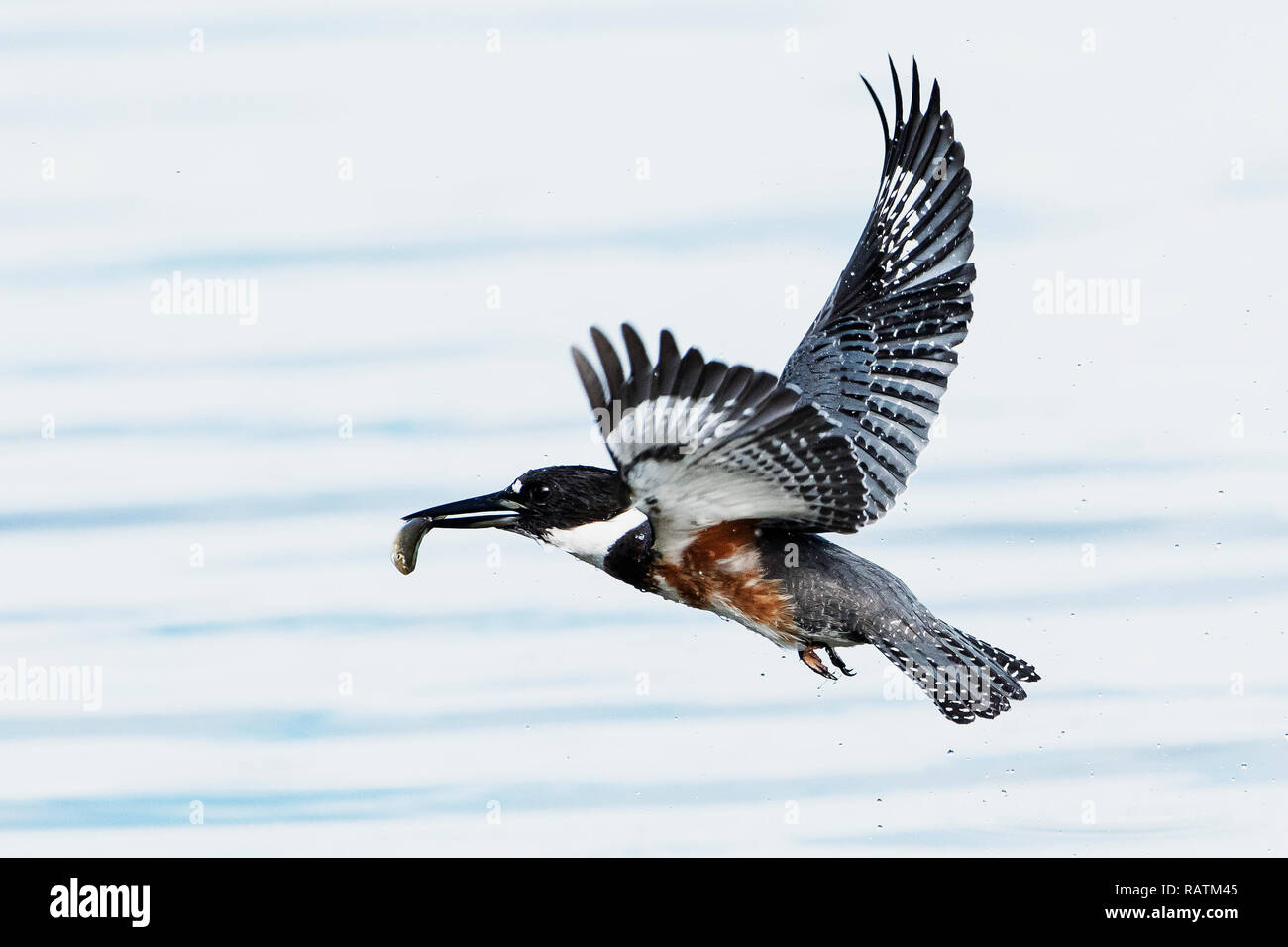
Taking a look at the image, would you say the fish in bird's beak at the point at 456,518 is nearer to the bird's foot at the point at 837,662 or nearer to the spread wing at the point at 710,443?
the spread wing at the point at 710,443

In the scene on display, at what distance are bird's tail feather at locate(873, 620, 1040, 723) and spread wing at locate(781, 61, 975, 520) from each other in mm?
488

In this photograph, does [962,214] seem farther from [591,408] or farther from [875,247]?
[591,408]

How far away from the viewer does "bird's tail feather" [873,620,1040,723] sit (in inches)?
210

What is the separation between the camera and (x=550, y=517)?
556 cm

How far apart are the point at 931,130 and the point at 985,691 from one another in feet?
7.60

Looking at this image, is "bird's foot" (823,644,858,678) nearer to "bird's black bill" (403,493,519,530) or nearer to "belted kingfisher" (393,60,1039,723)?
"belted kingfisher" (393,60,1039,723)

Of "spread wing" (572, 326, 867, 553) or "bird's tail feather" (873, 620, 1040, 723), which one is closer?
"spread wing" (572, 326, 867, 553)

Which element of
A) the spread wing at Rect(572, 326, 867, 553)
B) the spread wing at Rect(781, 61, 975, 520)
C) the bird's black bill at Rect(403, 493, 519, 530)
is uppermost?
the spread wing at Rect(781, 61, 975, 520)

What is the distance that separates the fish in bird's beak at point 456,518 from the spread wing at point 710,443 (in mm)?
665

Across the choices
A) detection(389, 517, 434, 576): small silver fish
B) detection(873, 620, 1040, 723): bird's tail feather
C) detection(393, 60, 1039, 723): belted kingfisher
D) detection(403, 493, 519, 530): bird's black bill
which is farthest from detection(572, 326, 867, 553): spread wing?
detection(389, 517, 434, 576): small silver fish

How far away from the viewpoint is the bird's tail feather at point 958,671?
17.5 feet

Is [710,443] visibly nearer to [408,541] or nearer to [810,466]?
[810,466]

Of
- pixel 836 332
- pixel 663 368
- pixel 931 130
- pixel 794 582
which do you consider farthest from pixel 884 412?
pixel 663 368

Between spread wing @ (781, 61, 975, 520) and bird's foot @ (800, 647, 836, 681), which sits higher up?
spread wing @ (781, 61, 975, 520)
